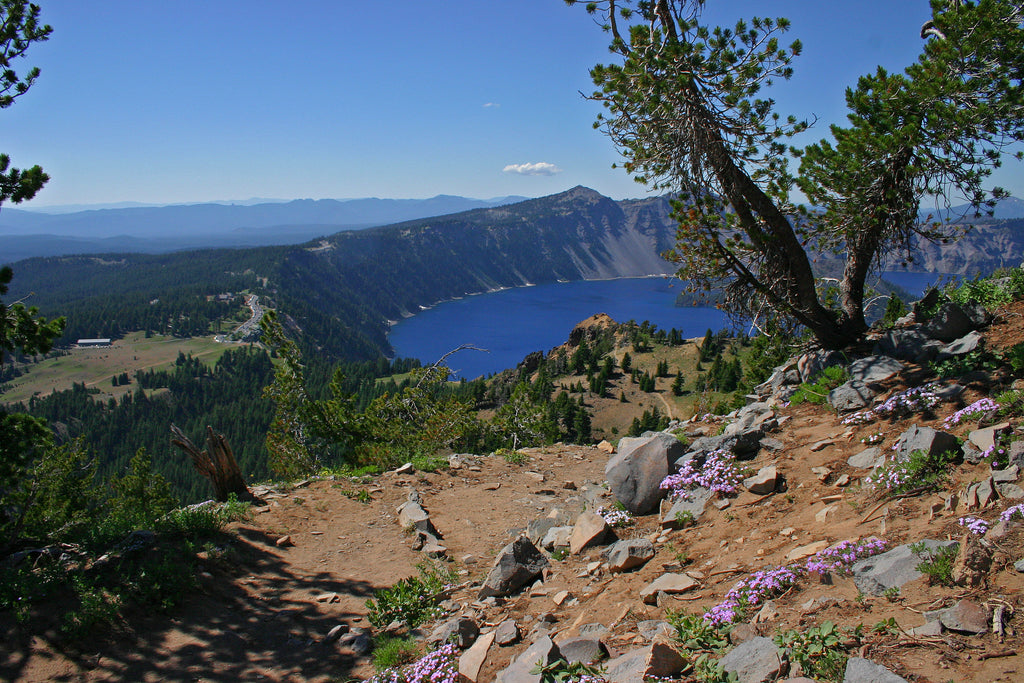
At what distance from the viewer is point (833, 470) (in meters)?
6.75

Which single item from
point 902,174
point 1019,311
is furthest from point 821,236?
point 1019,311

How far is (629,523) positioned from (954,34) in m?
8.64

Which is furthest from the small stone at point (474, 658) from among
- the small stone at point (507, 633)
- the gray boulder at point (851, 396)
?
the gray boulder at point (851, 396)

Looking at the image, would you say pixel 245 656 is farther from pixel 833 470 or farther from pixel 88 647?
pixel 833 470

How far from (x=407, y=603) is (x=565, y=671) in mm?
3050

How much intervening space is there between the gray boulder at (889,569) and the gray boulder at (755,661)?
100 cm

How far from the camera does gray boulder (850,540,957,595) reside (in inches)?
162

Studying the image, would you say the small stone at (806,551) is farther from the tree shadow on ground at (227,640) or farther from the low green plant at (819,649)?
the tree shadow on ground at (227,640)

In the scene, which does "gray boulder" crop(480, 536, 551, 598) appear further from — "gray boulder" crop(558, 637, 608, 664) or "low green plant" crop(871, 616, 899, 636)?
"low green plant" crop(871, 616, 899, 636)

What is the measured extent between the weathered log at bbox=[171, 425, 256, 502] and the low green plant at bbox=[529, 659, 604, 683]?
7.61m

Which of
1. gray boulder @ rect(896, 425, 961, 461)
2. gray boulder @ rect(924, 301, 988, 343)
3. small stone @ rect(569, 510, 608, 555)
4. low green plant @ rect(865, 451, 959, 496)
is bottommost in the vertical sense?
small stone @ rect(569, 510, 608, 555)

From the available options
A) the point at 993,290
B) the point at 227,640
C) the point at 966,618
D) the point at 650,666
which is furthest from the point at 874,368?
the point at 227,640

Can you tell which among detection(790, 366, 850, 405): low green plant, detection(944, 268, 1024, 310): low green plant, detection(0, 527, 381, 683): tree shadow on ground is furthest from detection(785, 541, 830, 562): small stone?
detection(944, 268, 1024, 310): low green plant

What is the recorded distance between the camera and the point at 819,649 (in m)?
3.60
